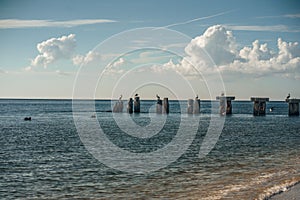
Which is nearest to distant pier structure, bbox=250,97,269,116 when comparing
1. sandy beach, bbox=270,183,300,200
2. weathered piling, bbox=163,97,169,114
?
weathered piling, bbox=163,97,169,114

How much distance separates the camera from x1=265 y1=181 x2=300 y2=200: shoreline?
17.1 metres

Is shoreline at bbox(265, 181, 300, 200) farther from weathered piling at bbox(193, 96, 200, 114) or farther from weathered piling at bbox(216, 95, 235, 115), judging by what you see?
weathered piling at bbox(193, 96, 200, 114)

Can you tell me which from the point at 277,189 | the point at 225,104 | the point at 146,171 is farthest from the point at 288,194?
the point at 225,104

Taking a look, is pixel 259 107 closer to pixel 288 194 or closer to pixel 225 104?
pixel 225 104

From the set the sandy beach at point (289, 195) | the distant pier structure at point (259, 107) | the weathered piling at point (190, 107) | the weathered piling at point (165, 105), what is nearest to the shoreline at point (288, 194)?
the sandy beach at point (289, 195)

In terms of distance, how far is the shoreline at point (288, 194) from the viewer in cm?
1712

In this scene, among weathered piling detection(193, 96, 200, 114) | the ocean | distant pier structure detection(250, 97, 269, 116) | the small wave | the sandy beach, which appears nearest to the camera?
the sandy beach

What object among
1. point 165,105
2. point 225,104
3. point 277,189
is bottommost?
point 277,189

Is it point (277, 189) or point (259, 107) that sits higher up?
point (259, 107)

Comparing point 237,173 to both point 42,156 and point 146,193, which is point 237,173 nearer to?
point 146,193

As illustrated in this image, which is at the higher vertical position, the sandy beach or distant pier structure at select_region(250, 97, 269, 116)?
distant pier structure at select_region(250, 97, 269, 116)

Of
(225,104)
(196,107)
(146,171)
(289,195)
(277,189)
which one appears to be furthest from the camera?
(196,107)

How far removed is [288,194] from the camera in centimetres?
1772

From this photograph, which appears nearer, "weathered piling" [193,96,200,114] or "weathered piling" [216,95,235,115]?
"weathered piling" [216,95,235,115]
